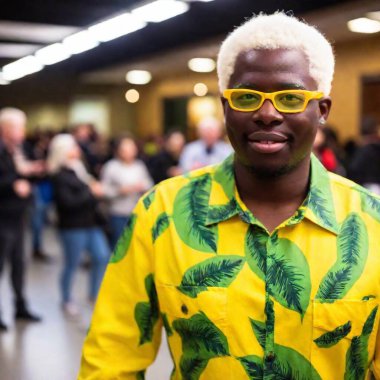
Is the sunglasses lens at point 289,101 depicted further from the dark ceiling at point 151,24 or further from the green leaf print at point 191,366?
the dark ceiling at point 151,24

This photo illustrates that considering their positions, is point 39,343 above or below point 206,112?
below

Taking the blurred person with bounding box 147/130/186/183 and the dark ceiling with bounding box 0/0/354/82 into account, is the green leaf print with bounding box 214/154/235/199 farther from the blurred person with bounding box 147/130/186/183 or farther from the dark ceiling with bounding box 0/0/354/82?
the blurred person with bounding box 147/130/186/183

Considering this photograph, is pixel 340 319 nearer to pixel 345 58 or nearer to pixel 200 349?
pixel 200 349

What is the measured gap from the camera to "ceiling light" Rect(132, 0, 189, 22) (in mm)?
8938

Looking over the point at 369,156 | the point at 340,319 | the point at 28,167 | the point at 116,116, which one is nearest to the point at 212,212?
the point at 340,319

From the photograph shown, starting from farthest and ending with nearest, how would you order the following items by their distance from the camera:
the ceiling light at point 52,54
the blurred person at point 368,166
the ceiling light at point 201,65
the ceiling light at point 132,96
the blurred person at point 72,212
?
the ceiling light at point 132,96, the ceiling light at point 201,65, the ceiling light at point 52,54, the blurred person at point 368,166, the blurred person at point 72,212

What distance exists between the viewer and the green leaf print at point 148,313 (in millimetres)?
1512

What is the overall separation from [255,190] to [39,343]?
3959 millimetres

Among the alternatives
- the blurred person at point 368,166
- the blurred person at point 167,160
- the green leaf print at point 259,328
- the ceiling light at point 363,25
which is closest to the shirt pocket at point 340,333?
the green leaf print at point 259,328

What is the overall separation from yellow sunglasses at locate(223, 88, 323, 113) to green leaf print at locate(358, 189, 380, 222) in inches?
10.6

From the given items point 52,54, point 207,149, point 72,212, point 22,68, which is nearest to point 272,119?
point 72,212

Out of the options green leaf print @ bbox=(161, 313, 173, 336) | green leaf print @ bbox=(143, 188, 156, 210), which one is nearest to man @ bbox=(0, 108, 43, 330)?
green leaf print @ bbox=(143, 188, 156, 210)

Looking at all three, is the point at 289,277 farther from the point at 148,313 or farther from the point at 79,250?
the point at 79,250

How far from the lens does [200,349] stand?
56.6 inches
